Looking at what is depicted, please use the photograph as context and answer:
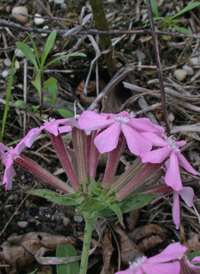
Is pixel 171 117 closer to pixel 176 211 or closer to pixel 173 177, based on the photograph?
pixel 176 211

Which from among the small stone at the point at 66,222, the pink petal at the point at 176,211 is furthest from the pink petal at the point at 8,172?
the pink petal at the point at 176,211

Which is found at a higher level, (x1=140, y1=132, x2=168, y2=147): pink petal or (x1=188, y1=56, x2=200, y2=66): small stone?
(x1=188, y1=56, x2=200, y2=66): small stone

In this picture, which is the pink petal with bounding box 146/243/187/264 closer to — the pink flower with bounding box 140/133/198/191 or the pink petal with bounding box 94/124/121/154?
the pink flower with bounding box 140/133/198/191

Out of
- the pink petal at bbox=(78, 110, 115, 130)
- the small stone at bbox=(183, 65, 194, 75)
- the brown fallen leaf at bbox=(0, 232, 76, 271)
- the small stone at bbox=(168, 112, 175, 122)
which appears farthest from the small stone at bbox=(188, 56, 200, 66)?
the brown fallen leaf at bbox=(0, 232, 76, 271)

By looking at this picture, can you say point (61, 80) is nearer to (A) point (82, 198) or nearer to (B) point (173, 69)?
(B) point (173, 69)

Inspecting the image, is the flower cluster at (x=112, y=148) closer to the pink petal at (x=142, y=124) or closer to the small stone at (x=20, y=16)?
the pink petal at (x=142, y=124)

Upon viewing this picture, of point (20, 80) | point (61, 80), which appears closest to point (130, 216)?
point (61, 80)
